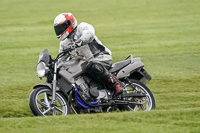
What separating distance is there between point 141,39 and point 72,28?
12.7 meters

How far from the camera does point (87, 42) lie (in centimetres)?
766

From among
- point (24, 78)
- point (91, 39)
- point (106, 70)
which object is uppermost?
point (91, 39)

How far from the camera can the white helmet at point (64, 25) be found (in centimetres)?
766

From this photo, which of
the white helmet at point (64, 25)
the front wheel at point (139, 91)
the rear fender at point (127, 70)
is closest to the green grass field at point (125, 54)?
the front wheel at point (139, 91)

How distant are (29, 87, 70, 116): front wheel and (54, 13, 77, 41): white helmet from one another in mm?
1033

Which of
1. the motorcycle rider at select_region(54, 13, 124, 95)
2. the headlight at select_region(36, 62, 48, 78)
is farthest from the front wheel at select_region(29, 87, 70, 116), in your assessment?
the motorcycle rider at select_region(54, 13, 124, 95)

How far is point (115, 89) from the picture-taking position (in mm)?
7973

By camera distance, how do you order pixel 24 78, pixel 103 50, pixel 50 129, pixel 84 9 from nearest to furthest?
1. pixel 50 129
2. pixel 103 50
3. pixel 24 78
4. pixel 84 9

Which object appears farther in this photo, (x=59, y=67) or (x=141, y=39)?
(x=141, y=39)

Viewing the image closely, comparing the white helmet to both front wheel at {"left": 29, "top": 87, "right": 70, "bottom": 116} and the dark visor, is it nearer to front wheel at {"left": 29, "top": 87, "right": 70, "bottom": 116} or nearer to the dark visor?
the dark visor

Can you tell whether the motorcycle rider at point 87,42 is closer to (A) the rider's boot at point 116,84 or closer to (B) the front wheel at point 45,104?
(A) the rider's boot at point 116,84

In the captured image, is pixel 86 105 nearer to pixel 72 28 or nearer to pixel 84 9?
pixel 72 28

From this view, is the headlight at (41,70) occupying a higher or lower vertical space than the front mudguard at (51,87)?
higher

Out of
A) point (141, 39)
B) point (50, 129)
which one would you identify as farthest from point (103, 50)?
point (141, 39)
